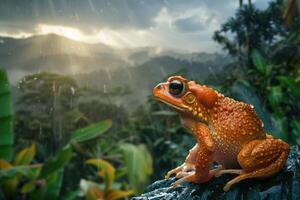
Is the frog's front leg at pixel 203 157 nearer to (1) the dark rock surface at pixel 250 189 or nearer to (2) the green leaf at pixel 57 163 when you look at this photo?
(1) the dark rock surface at pixel 250 189

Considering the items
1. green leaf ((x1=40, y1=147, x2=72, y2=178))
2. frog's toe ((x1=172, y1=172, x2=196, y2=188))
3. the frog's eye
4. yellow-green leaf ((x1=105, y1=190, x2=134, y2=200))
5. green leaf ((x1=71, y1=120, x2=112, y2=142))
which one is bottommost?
yellow-green leaf ((x1=105, y1=190, x2=134, y2=200))

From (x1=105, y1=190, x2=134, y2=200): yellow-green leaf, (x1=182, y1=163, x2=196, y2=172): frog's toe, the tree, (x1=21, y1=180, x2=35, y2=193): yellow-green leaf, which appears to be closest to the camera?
(x1=182, y1=163, x2=196, y2=172): frog's toe

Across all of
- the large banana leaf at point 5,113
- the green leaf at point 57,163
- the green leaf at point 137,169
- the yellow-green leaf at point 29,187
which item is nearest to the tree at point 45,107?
the yellow-green leaf at point 29,187

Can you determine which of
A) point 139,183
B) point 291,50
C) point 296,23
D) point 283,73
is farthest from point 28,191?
point 296,23

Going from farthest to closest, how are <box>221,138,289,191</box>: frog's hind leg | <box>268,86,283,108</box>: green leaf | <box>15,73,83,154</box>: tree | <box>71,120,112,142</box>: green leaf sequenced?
<box>15,73,83,154</box>: tree → <box>268,86,283,108</box>: green leaf → <box>71,120,112,142</box>: green leaf → <box>221,138,289,191</box>: frog's hind leg

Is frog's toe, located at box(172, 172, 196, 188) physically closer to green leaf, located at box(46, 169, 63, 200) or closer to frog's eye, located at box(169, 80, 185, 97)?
frog's eye, located at box(169, 80, 185, 97)

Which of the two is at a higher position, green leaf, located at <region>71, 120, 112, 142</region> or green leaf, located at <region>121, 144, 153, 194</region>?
green leaf, located at <region>71, 120, 112, 142</region>

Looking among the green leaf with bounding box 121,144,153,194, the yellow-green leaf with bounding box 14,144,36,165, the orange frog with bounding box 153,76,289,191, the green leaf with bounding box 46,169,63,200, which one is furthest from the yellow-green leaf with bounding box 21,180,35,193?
the orange frog with bounding box 153,76,289,191
